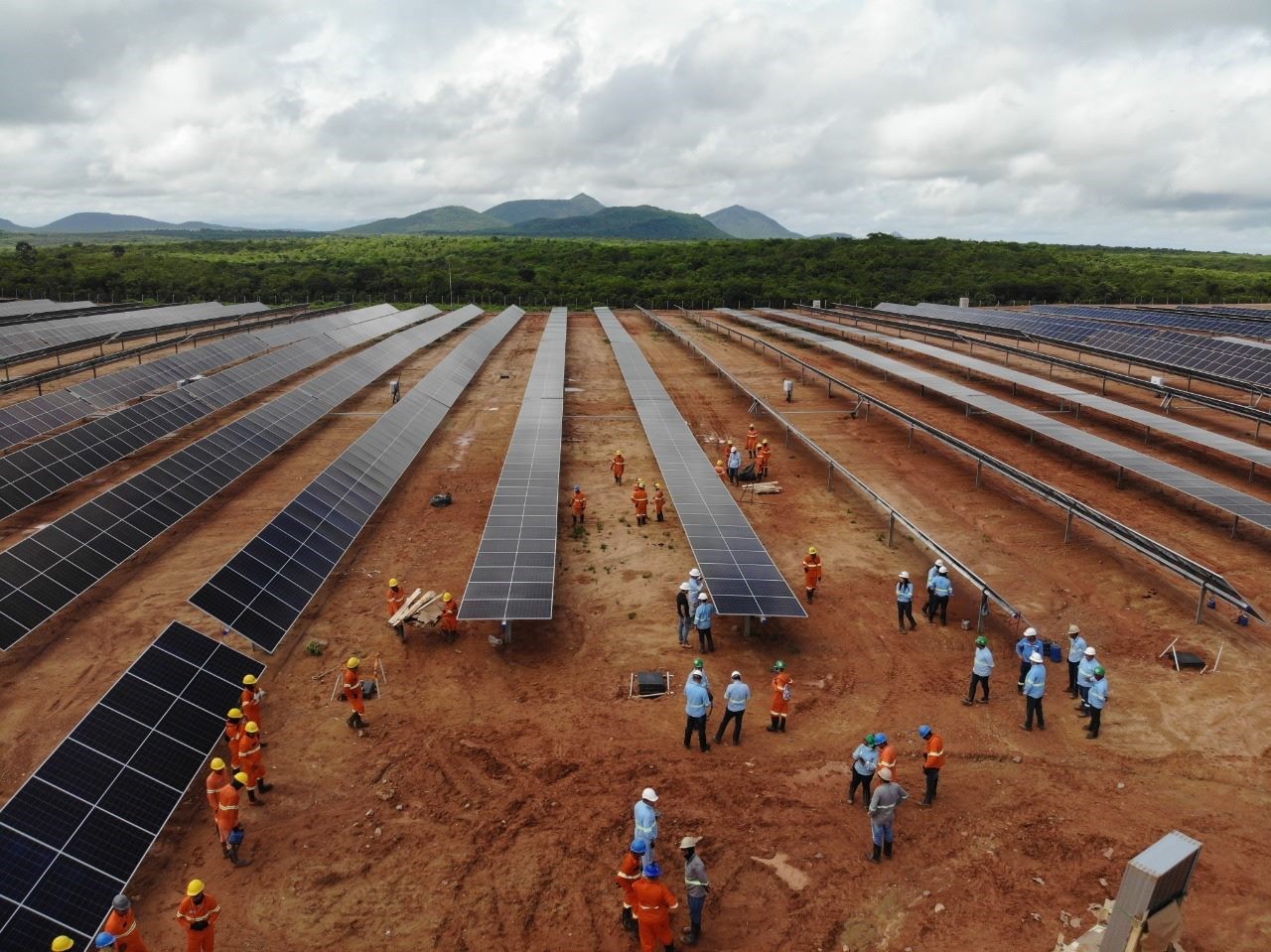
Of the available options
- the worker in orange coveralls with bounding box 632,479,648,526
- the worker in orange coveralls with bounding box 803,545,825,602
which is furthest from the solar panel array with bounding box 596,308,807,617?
the worker in orange coveralls with bounding box 632,479,648,526

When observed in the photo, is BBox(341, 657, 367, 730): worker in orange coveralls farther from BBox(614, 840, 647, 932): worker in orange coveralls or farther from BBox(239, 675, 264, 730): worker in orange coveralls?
BBox(614, 840, 647, 932): worker in orange coveralls

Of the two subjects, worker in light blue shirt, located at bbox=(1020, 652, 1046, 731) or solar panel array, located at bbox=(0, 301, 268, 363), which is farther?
solar panel array, located at bbox=(0, 301, 268, 363)

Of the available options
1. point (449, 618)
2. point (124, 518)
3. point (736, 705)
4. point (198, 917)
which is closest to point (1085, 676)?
point (736, 705)

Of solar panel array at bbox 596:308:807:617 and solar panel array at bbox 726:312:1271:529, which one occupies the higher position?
solar panel array at bbox 726:312:1271:529

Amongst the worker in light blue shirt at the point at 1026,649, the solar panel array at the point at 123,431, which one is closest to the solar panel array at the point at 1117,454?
the worker in light blue shirt at the point at 1026,649

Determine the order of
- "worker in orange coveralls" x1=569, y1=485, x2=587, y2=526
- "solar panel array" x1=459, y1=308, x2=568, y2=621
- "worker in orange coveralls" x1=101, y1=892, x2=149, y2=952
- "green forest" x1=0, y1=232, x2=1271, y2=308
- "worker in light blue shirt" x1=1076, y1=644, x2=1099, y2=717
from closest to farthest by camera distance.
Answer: "worker in orange coveralls" x1=101, y1=892, x2=149, y2=952 < "worker in light blue shirt" x1=1076, y1=644, x2=1099, y2=717 < "solar panel array" x1=459, y1=308, x2=568, y2=621 < "worker in orange coveralls" x1=569, y1=485, x2=587, y2=526 < "green forest" x1=0, y1=232, x2=1271, y2=308

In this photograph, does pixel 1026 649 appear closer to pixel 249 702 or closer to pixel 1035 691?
pixel 1035 691

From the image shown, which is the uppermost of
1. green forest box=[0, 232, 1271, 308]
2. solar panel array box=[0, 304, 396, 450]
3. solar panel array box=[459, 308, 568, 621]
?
green forest box=[0, 232, 1271, 308]

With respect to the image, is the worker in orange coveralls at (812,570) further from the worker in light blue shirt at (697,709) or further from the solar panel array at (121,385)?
the solar panel array at (121,385)
